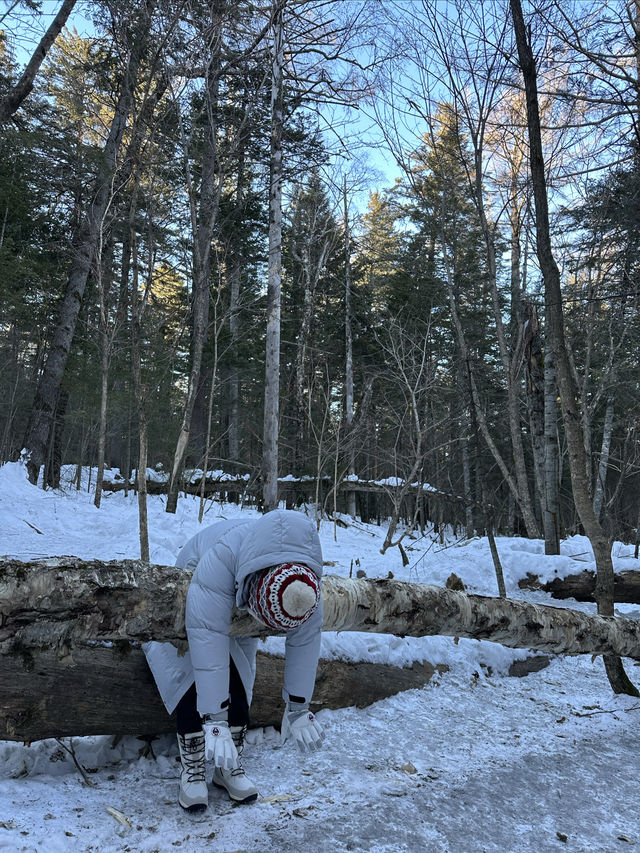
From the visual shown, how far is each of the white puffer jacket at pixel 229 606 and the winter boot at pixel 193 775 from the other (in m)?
0.17

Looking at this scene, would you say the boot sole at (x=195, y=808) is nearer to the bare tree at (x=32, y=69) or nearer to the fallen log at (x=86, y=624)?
the fallen log at (x=86, y=624)

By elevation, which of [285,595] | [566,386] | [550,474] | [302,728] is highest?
[566,386]

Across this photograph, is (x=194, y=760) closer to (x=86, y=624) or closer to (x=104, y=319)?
(x=86, y=624)

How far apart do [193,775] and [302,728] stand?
505mm

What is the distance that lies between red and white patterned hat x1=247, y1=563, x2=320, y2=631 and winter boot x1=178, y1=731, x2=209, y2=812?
0.73 m

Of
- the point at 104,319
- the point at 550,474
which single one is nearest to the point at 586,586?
the point at 550,474

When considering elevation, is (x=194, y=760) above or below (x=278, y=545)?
below

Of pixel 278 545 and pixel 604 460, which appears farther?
pixel 604 460

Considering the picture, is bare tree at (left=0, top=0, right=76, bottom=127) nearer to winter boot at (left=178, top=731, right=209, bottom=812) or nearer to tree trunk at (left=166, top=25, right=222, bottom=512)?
tree trunk at (left=166, top=25, right=222, bottom=512)

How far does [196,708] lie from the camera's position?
2.35m

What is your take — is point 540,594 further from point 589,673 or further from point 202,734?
point 202,734

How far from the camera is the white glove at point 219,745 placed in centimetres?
207

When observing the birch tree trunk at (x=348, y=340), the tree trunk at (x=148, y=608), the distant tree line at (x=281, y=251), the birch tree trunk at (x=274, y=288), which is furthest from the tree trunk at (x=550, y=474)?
the birch tree trunk at (x=348, y=340)

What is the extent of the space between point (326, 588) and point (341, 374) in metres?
19.3
